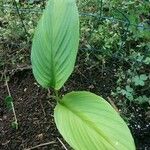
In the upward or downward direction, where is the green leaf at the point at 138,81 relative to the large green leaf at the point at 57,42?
downward

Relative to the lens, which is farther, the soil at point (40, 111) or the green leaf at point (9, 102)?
the green leaf at point (9, 102)

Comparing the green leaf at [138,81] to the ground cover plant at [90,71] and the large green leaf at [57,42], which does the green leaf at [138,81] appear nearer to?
the ground cover plant at [90,71]

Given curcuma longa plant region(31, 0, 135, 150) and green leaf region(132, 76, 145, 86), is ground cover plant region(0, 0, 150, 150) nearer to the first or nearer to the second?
green leaf region(132, 76, 145, 86)

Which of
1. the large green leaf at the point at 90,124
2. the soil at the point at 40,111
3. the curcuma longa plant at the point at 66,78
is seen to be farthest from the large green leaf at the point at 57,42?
the soil at the point at 40,111

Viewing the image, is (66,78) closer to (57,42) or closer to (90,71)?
(57,42)

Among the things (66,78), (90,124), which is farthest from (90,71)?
(90,124)

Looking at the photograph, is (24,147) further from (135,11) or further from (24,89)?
(135,11)

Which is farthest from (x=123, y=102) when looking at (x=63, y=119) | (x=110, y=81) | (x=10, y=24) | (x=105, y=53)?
(x=10, y=24)
